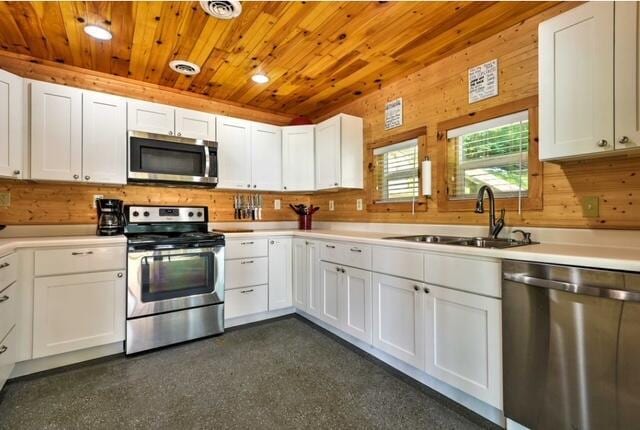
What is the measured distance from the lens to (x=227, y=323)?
9.74 feet

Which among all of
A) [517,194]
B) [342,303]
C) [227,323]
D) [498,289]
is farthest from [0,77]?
[517,194]

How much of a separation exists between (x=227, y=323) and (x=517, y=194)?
2709mm

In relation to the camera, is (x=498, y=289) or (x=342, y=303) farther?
(x=342, y=303)

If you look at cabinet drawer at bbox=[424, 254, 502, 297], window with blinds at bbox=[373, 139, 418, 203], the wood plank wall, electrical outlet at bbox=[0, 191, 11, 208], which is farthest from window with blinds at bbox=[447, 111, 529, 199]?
electrical outlet at bbox=[0, 191, 11, 208]

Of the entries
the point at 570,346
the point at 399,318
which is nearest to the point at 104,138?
the point at 399,318

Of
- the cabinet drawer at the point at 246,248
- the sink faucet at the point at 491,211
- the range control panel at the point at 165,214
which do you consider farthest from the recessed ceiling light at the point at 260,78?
the sink faucet at the point at 491,211

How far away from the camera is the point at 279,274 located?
3207mm

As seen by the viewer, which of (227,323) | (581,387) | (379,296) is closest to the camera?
(581,387)

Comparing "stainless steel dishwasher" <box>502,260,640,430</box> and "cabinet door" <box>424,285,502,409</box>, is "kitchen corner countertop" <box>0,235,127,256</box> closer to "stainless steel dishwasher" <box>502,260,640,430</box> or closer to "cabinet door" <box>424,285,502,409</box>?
"cabinet door" <box>424,285,502,409</box>

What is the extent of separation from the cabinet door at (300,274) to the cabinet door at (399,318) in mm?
1005

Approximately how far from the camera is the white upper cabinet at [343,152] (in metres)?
3.21

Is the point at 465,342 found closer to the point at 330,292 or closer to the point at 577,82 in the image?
the point at 330,292

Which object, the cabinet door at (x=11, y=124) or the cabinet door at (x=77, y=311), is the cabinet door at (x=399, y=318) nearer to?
the cabinet door at (x=77, y=311)

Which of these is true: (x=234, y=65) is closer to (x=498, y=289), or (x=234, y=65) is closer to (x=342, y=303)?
(x=342, y=303)
